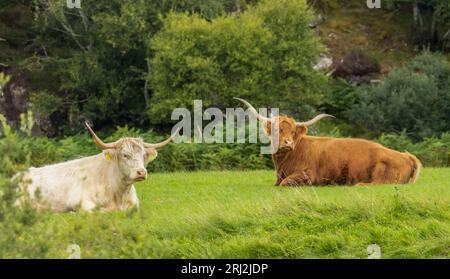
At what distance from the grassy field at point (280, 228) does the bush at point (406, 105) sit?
134 ft

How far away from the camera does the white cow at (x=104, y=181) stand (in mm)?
19531

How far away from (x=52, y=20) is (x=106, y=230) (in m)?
51.1

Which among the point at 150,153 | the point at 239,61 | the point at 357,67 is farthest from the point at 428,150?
the point at 357,67

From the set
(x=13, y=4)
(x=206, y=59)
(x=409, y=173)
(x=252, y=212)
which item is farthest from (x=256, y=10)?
(x=252, y=212)

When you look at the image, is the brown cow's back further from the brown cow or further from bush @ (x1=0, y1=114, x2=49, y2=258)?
bush @ (x1=0, y1=114, x2=49, y2=258)

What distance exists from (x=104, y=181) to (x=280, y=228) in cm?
385

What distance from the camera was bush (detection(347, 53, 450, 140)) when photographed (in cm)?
5988

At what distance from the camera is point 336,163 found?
22.6 m

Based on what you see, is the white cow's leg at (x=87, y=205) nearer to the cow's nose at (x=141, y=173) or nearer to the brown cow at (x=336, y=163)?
the cow's nose at (x=141, y=173)

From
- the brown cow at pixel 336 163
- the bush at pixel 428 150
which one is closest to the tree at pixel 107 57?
the bush at pixel 428 150

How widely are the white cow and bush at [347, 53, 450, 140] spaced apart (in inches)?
1590

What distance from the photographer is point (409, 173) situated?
892 inches
